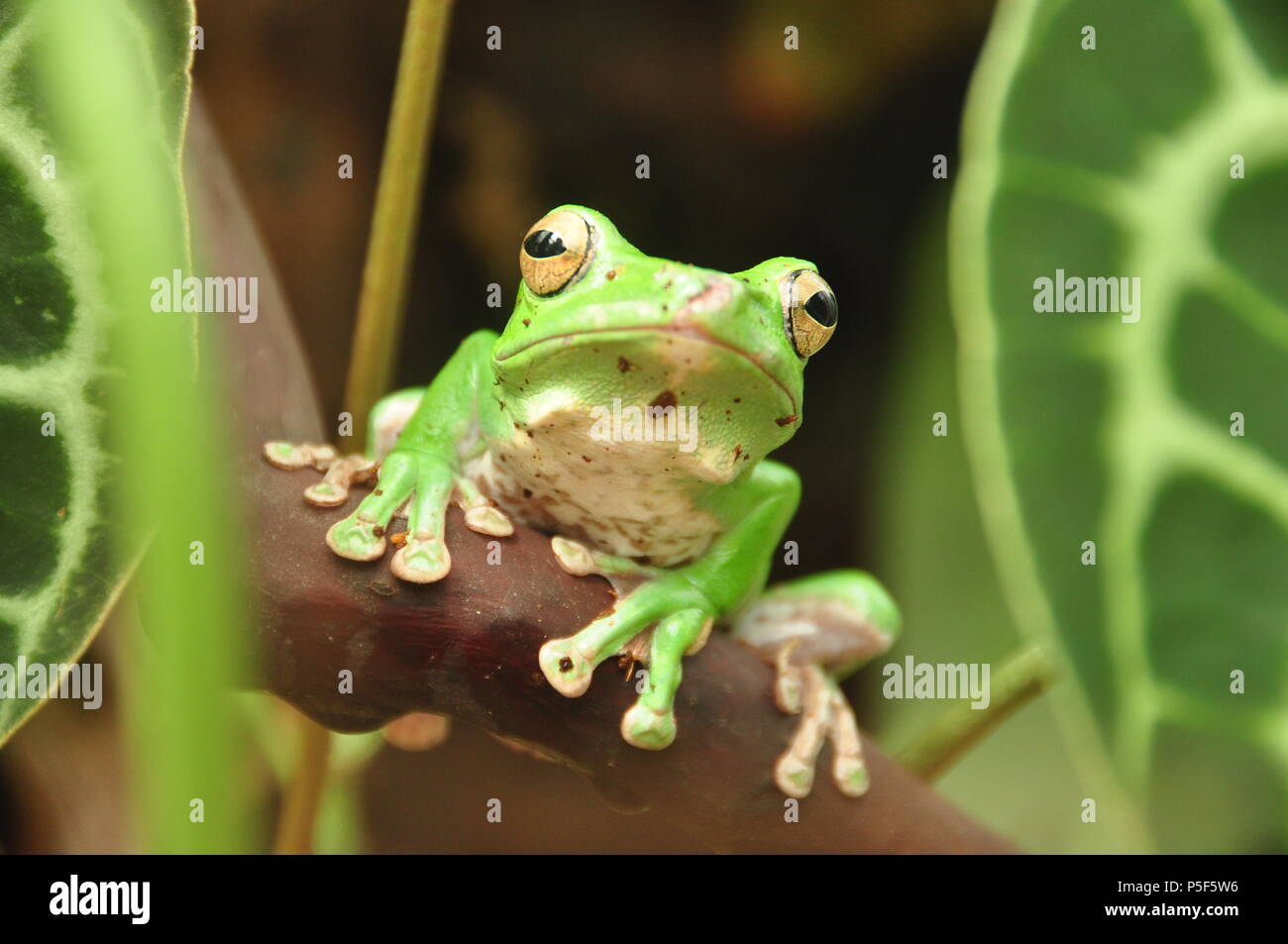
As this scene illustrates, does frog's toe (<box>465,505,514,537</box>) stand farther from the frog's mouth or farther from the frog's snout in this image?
the frog's snout

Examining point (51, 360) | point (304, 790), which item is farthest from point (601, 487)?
point (304, 790)

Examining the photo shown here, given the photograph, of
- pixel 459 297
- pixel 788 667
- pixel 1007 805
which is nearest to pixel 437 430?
pixel 788 667

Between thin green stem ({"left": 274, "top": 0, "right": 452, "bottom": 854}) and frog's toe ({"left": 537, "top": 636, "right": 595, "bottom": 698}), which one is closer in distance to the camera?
frog's toe ({"left": 537, "top": 636, "right": 595, "bottom": 698})

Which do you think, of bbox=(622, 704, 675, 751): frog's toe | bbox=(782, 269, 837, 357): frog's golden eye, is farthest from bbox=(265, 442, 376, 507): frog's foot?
bbox=(782, 269, 837, 357): frog's golden eye

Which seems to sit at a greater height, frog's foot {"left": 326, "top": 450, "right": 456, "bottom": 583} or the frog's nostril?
the frog's nostril

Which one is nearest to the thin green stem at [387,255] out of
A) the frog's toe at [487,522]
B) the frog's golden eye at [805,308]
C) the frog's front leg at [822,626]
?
the frog's toe at [487,522]

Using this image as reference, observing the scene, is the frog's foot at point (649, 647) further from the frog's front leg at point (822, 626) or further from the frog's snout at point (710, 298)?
the frog's snout at point (710, 298)
